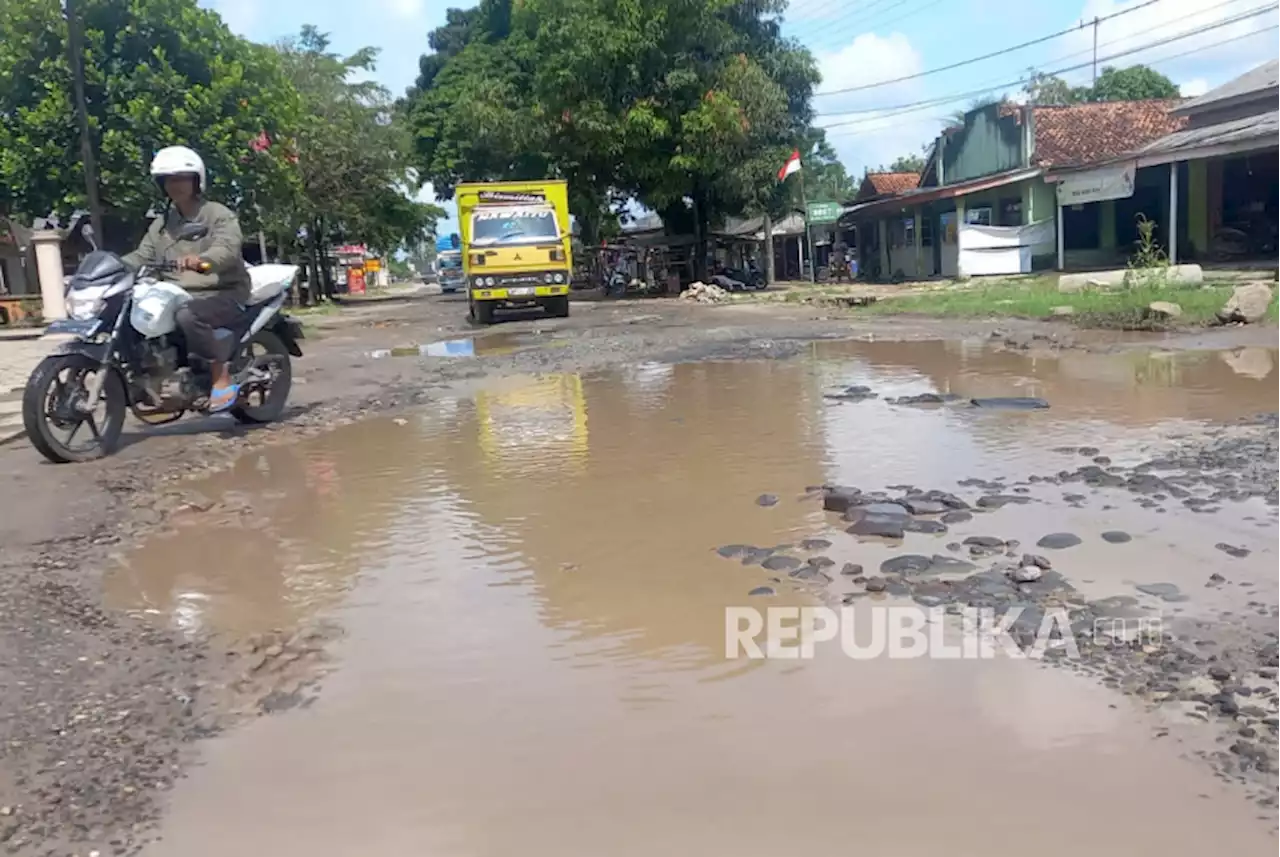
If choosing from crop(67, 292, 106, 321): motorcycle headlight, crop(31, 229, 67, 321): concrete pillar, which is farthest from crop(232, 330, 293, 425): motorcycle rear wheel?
crop(31, 229, 67, 321): concrete pillar

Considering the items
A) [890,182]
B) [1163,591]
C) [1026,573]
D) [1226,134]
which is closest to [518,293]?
[1226,134]

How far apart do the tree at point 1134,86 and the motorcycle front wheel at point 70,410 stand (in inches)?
2266

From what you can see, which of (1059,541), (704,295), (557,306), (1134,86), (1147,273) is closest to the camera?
(1059,541)

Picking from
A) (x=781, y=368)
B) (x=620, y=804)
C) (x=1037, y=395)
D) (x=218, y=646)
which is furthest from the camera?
(x=781, y=368)

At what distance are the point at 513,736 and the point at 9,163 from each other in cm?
2153

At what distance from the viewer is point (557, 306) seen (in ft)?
73.4

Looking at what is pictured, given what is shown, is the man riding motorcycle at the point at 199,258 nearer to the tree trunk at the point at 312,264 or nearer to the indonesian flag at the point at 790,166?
the indonesian flag at the point at 790,166

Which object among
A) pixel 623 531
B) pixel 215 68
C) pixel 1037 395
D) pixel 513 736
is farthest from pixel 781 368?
pixel 215 68

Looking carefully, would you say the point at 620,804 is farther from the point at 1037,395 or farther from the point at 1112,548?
the point at 1037,395

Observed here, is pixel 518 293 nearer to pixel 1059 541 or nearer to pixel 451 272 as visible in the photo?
pixel 1059 541

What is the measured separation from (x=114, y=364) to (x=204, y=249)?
1012 millimetres

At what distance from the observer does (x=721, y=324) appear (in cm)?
1767

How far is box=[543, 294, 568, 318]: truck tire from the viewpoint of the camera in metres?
22.2

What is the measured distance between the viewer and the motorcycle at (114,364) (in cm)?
643
